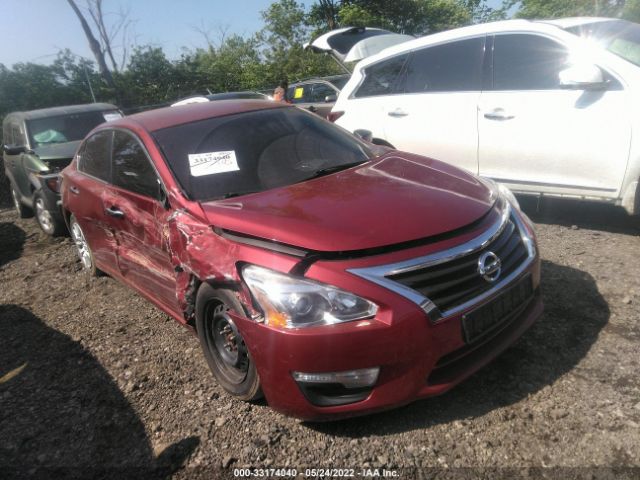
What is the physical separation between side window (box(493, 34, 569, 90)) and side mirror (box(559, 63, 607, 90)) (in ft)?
0.69

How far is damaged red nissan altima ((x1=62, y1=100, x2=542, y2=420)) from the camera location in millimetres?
2115

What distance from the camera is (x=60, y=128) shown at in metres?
7.32

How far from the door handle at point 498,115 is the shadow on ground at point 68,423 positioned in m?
3.57

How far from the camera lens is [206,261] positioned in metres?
2.48

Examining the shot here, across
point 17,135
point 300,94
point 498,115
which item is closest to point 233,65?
point 300,94

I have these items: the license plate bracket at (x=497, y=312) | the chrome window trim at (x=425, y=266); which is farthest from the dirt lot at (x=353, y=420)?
the chrome window trim at (x=425, y=266)

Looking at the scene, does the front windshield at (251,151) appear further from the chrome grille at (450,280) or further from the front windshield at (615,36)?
the front windshield at (615,36)

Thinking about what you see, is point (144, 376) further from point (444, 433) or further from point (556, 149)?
point (556, 149)

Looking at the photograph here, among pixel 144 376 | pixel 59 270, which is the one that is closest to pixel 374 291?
pixel 144 376

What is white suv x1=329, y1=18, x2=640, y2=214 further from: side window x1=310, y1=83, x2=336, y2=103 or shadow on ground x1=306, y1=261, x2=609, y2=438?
→ side window x1=310, y1=83, x2=336, y2=103

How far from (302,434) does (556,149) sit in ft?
10.2

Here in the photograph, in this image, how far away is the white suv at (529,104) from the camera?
3.85 meters

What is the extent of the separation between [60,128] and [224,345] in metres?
6.07

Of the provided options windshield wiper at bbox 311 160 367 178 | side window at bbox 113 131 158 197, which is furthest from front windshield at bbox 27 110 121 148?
windshield wiper at bbox 311 160 367 178
